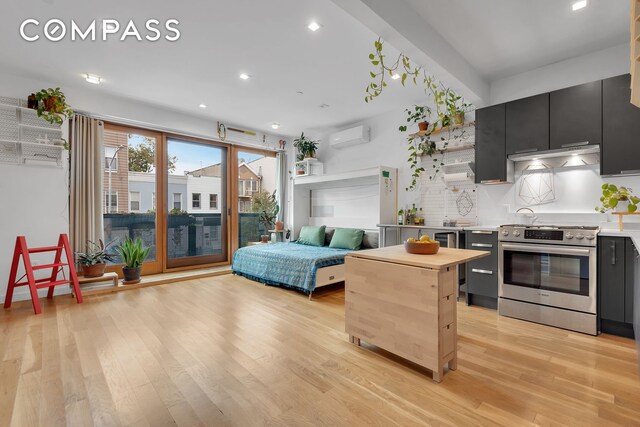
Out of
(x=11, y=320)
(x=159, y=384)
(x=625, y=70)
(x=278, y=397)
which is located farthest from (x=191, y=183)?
(x=625, y=70)

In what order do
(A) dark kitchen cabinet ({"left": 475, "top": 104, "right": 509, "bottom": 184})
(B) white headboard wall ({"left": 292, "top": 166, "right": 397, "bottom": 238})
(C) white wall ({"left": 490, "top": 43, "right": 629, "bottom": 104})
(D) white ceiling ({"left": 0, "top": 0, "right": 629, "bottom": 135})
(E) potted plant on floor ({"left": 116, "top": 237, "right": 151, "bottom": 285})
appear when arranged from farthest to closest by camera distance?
(B) white headboard wall ({"left": 292, "top": 166, "right": 397, "bottom": 238}) → (E) potted plant on floor ({"left": 116, "top": 237, "right": 151, "bottom": 285}) → (A) dark kitchen cabinet ({"left": 475, "top": 104, "right": 509, "bottom": 184}) → (C) white wall ({"left": 490, "top": 43, "right": 629, "bottom": 104}) → (D) white ceiling ({"left": 0, "top": 0, "right": 629, "bottom": 135})

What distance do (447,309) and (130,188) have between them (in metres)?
4.71

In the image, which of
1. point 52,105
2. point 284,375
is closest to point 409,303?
point 284,375

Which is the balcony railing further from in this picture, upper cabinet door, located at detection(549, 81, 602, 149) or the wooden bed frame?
upper cabinet door, located at detection(549, 81, 602, 149)

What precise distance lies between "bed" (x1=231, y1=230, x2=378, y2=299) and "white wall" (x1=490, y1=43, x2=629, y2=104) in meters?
2.55

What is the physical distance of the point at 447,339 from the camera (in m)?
1.89

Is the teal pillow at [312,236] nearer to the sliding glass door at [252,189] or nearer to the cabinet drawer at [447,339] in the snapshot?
the sliding glass door at [252,189]

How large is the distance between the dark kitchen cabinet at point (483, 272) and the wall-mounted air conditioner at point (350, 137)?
244 cm

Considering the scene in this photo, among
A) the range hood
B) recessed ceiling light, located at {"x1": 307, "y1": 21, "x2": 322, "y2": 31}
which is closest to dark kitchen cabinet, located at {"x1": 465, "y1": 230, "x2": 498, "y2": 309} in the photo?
the range hood

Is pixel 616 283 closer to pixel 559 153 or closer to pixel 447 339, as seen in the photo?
pixel 559 153

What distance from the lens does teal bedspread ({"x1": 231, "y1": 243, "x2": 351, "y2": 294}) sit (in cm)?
370

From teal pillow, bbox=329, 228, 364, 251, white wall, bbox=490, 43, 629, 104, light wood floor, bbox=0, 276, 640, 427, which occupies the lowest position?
light wood floor, bbox=0, 276, 640, 427

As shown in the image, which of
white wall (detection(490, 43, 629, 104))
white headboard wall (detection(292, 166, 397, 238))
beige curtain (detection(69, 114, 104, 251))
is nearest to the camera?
white wall (detection(490, 43, 629, 104))

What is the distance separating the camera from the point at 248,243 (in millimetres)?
5777
